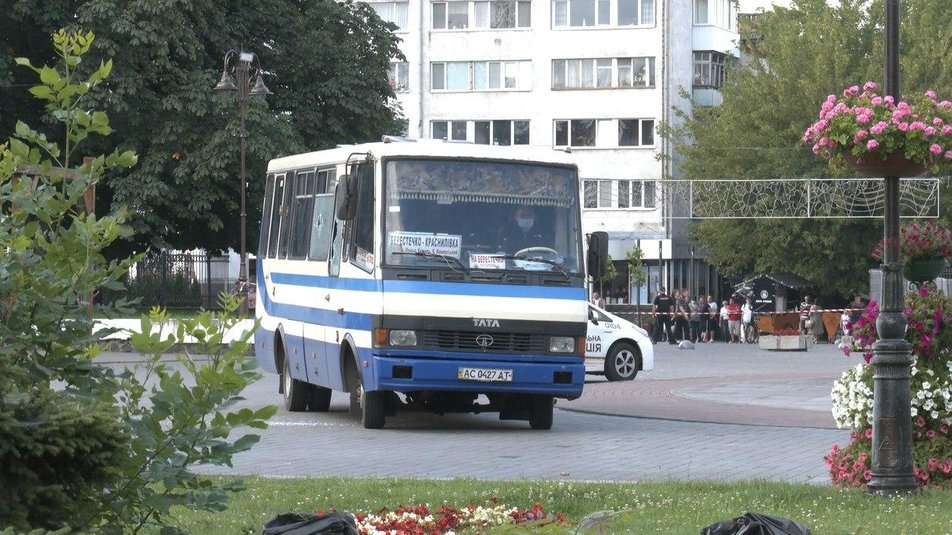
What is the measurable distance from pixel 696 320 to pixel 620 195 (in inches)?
704

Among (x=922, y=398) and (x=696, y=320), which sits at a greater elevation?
(x=922, y=398)

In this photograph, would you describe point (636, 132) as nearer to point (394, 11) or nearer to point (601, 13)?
point (601, 13)

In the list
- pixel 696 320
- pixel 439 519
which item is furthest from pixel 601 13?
pixel 439 519

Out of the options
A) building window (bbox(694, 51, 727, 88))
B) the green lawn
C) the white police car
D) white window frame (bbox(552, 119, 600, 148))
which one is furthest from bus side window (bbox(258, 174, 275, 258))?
building window (bbox(694, 51, 727, 88))

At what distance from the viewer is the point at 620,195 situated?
2926 inches

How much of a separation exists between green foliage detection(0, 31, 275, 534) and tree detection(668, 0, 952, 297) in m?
54.8

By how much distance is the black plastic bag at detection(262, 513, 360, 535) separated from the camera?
600 cm

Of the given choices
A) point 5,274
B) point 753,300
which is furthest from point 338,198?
point 753,300

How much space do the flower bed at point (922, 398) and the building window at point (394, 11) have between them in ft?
215

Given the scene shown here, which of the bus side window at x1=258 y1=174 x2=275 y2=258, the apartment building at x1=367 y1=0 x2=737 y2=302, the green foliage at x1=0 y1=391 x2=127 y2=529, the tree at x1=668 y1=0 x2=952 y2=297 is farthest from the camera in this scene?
the apartment building at x1=367 y1=0 x2=737 y2=302

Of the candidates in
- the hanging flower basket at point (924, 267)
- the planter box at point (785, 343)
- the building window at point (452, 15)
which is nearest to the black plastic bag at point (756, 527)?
the hanging flower basket at point (924, 267)

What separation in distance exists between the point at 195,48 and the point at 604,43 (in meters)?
32.8

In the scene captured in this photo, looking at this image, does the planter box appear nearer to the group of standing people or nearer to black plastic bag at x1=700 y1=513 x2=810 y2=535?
the group of standing people

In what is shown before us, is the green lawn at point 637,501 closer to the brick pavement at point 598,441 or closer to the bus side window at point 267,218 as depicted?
the brick pavement at point 598,441
